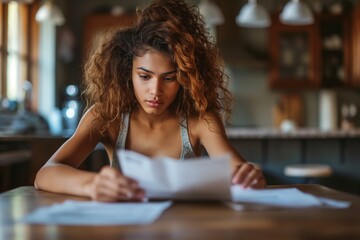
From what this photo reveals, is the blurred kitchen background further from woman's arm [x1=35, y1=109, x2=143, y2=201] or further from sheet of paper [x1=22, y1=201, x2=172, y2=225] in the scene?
sheet of paper [x1=22, y1=201, x2=172, y2=225]

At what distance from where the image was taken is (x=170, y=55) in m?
1.62

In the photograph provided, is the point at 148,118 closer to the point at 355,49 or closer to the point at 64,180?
the point at 64,180

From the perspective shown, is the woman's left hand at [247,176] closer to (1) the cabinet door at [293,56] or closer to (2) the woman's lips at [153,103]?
(2) the woman's lips at [153,103]

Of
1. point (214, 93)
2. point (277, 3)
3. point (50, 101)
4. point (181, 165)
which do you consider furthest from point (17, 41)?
point (181, 165)

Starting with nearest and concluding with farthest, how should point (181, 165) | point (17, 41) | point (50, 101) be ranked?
point (181, 165)
point (17, 41)
point (50, 101)

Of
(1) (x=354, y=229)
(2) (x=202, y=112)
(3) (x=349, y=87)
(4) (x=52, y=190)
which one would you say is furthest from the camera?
(3) (x=349, y=87)

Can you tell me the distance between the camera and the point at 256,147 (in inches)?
218

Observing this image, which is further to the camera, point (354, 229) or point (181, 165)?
point (181, 165)

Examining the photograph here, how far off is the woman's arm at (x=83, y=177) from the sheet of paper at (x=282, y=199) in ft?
0.79

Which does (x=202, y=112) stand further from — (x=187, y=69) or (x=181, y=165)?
(x=181, y=165)

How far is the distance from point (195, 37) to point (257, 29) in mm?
6171

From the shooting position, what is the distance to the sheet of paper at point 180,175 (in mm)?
1047

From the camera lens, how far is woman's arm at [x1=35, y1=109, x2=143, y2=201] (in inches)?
44.4

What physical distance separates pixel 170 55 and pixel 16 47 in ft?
16.4
